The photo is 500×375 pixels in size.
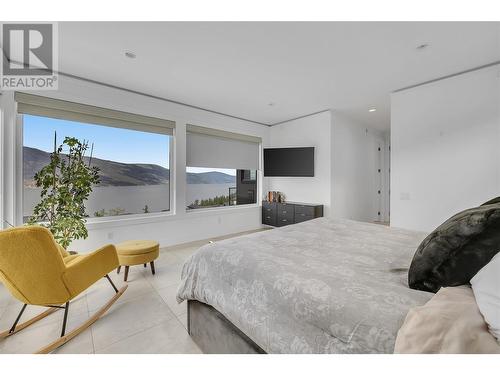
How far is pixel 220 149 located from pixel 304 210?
224 centimetres

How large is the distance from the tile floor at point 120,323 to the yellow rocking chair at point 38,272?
117 millimetres

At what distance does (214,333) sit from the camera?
140 cm

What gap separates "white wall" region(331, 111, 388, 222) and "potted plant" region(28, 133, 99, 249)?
422 cm

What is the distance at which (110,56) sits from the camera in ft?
8.16

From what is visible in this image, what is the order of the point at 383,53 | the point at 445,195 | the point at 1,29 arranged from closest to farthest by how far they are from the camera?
the point at 1,29, the point at 383,53, the point at 445,195

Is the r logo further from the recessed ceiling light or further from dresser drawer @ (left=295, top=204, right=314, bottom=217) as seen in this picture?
dresser drawer @ (left=295, top=204, right=314, bottom=217)

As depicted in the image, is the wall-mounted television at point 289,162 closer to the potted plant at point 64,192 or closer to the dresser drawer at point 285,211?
the dresser drawer at point 285,211

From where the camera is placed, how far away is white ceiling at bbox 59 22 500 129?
2.03 metres

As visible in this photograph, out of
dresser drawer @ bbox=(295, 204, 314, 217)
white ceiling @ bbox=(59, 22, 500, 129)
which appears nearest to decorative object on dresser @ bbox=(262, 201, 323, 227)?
dresser drawer @ bbox=(295, 204, 314, 217)

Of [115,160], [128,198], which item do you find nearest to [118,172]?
[115,160]

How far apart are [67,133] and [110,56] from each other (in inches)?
55.6

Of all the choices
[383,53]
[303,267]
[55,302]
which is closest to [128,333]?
[55,302]

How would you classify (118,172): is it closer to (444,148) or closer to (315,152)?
(315,152)

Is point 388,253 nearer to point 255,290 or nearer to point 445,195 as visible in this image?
point 255,290
